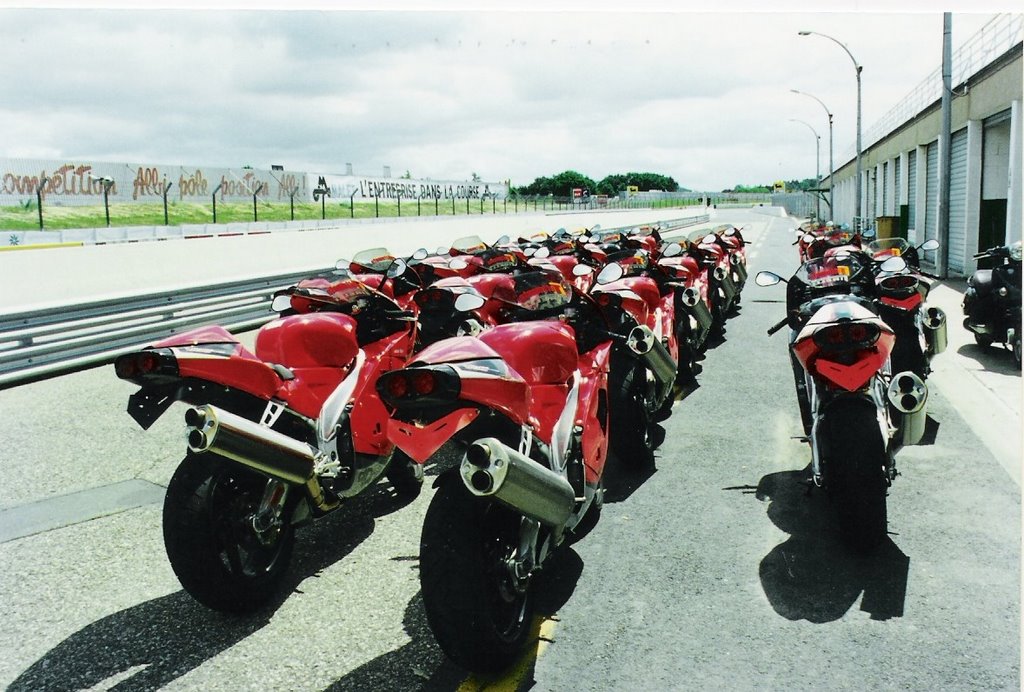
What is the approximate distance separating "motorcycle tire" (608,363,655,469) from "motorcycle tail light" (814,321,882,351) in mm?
1584

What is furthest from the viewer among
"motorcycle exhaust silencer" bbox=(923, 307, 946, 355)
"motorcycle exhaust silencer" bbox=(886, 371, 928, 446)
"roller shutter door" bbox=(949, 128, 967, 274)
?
"roller shutter door" bbox=(949, 128, 967, 274)

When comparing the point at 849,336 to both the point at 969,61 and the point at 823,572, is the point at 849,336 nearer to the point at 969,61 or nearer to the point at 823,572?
the point at 823,572

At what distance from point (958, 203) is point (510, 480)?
588 inches

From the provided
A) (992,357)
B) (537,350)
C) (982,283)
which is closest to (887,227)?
(982,283)

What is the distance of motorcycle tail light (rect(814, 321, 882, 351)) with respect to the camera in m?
4.20

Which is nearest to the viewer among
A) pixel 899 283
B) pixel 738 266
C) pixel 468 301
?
pixel 468 301

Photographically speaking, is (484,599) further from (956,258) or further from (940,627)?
(956,258)

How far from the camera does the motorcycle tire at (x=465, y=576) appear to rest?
3.01 metres

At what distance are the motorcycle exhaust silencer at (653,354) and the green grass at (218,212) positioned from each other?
3352 cm

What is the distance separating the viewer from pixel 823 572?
414 centimetres

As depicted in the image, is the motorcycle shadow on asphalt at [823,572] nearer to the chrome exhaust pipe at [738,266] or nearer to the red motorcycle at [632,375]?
the red motorcycle at [632,375]

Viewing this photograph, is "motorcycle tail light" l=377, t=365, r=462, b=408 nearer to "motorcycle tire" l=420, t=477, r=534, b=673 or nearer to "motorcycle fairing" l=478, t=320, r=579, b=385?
"motorcycle tire" l=420, t=477, r=534, b=673

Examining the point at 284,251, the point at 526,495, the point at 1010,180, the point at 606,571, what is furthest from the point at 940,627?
the point at 284,251

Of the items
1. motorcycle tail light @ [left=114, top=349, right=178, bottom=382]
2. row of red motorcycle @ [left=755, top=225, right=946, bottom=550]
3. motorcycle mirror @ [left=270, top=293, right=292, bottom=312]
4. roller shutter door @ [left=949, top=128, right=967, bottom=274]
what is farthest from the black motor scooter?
motorcycle tail light @ [left=114, top=349, right=178, bottom=382]
